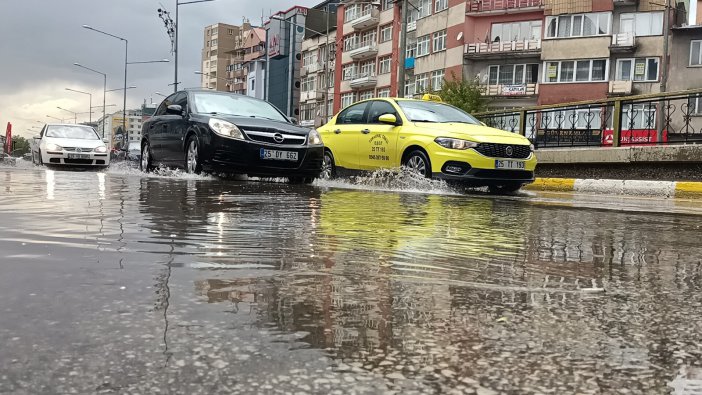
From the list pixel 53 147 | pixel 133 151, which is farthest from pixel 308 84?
pixel 53 147

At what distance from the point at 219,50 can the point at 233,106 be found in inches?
5243

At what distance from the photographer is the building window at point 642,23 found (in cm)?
4319

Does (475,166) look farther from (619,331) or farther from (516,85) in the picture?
(516,85)

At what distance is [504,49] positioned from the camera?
4766 cm

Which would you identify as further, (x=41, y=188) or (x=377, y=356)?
(x=41, y=188)

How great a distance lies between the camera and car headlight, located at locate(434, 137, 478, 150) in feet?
32.0

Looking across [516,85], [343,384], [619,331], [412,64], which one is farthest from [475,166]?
[412,64]

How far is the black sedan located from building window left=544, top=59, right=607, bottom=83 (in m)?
38.3

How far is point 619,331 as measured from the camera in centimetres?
207

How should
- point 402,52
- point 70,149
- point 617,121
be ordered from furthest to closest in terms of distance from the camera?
point 402,52 < point 70,149 < point 617,121

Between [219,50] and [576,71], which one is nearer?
[576,71]

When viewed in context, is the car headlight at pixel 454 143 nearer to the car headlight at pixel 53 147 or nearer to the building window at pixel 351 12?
the car headlight at pixel 53 147

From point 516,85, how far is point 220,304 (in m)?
47.6

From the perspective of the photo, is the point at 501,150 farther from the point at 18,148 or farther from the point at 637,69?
the point at 18,148
